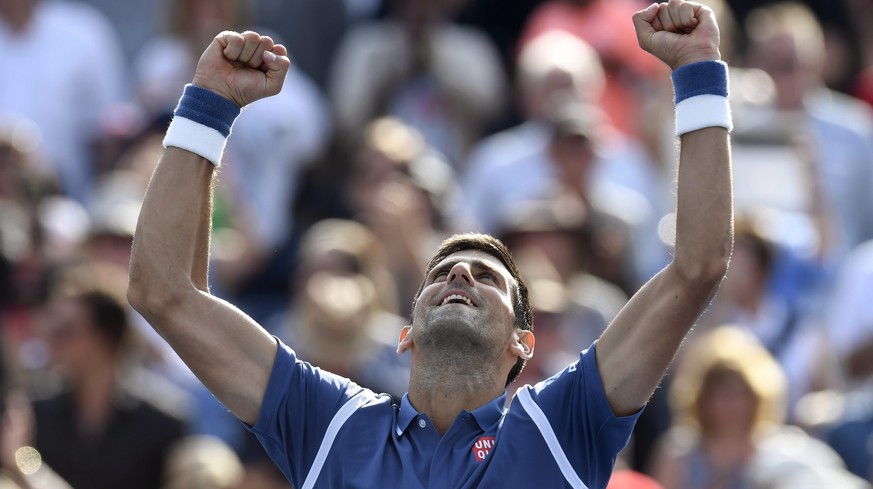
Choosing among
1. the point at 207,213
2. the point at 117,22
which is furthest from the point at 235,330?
the point at 117,22

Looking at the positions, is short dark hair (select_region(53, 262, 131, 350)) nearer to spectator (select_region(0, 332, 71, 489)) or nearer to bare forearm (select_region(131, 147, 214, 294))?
spectator (select_region(0, 332, 71, 489))

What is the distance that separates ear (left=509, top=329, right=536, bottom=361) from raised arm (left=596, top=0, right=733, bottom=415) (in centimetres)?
43

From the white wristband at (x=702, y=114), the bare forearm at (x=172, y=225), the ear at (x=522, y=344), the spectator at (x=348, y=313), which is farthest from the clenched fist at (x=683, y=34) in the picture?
the spectator at (x=348, y=313)

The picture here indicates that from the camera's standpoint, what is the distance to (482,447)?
192 inches

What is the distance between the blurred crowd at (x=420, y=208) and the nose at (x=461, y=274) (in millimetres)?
2580

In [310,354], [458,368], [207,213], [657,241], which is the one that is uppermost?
[207,213]

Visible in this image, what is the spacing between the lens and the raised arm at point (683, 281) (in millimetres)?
4707

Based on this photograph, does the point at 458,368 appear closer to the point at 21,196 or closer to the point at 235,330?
the point at 235,330

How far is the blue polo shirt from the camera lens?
4.78 m

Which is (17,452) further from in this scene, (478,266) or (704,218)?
(704,218)

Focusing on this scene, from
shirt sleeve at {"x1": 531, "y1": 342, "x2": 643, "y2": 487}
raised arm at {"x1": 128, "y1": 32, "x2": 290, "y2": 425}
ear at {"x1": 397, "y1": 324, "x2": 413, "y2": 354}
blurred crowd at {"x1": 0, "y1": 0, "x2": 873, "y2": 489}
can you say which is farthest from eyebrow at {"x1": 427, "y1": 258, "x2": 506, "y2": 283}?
blurred crowd at {"x1": 0, "y1": 0, "x2": 873, "y2": 489}

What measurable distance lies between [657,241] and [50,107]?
164 inches

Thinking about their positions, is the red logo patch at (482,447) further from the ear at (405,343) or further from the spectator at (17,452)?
the spectator at (17,452)

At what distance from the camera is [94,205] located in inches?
409
